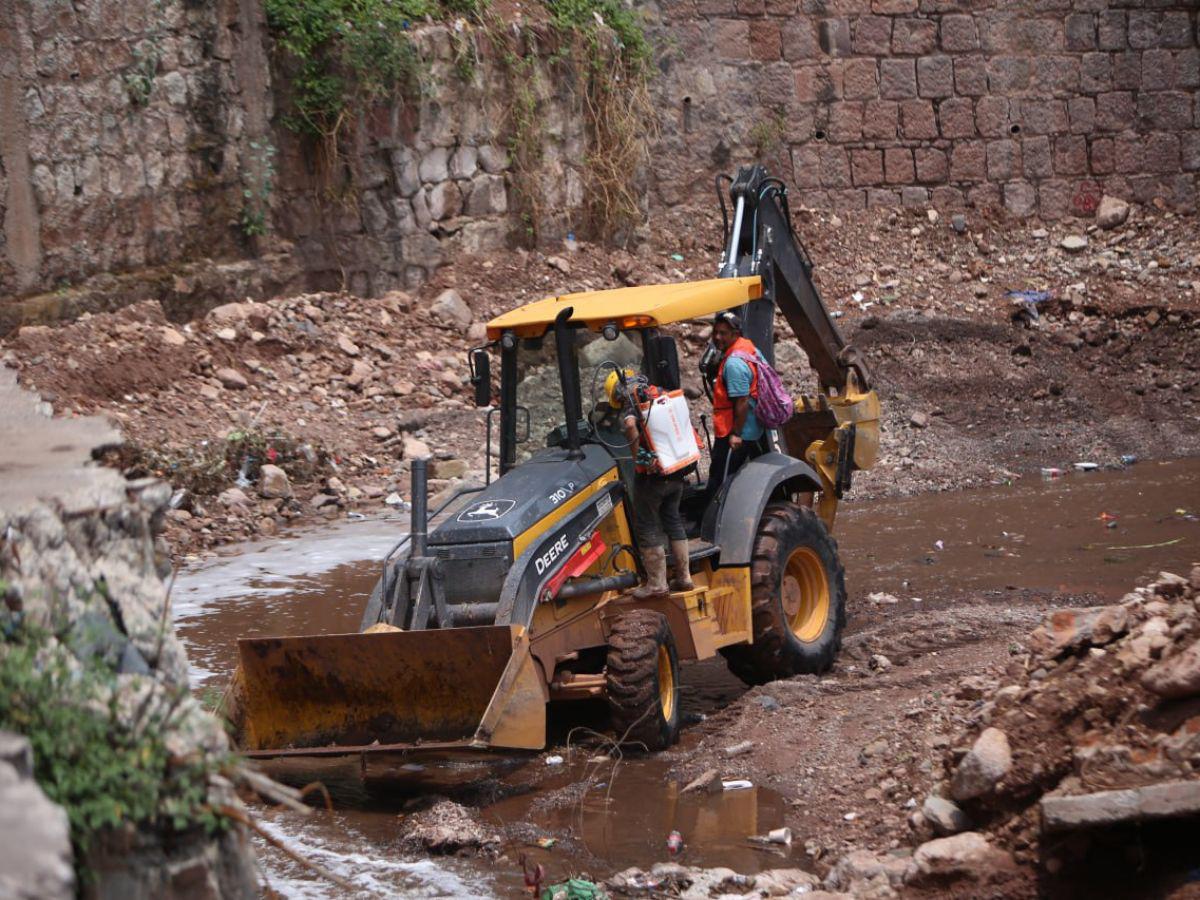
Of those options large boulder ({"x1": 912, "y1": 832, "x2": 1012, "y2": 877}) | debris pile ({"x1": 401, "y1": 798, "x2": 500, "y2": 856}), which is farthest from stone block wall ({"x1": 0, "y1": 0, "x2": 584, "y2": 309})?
large boulder ({"x1": 912, "y1": 832, "x2": 1012, "y2": 877})

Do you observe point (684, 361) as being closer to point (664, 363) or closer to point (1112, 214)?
point (1112, 214)

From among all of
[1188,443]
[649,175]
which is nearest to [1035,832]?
[1188,443]

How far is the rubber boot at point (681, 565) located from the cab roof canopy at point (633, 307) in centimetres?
109

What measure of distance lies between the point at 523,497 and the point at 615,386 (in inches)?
28.9

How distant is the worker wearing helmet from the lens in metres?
7.36

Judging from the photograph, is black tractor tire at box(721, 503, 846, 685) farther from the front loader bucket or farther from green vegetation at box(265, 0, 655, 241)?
green vegetation at box(265, 0, 655, 241)

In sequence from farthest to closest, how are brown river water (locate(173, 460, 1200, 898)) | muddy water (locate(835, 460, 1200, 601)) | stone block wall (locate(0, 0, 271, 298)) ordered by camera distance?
1. stone block wall (locate(0, 0, 271, 298))
2. muddy water (locate(835, 460, 1200, 601))
3. brown river water (locate(173, 460, 1200, 898))

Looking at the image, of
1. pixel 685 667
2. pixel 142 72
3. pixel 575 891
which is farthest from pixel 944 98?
pixel 575 891

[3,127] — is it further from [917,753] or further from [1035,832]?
[1035,832]

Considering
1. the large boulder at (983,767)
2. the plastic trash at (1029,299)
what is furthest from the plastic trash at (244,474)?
the plastic trash at (1029,299)

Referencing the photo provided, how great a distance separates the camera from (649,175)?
20047 millimetres

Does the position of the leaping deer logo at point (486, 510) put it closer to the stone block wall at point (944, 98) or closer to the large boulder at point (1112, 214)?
the stone block wall at point (944, 98)

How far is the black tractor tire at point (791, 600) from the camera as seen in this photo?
26.2 ft

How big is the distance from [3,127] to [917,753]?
11.6 m
